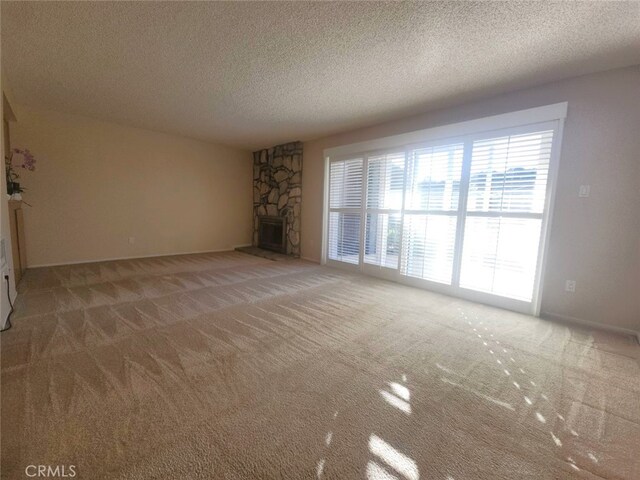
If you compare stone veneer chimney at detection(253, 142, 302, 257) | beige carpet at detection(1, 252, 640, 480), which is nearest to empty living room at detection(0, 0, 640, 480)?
beige carpet at detection(1, 252, 640, 480)

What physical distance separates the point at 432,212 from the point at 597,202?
155 centimetres

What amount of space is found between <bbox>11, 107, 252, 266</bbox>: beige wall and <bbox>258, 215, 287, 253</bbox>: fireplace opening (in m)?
0.75

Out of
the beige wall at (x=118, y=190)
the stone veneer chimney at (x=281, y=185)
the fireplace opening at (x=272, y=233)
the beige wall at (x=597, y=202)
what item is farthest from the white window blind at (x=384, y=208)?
the beige wall at (x=118, y=190)

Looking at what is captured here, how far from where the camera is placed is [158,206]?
533cm

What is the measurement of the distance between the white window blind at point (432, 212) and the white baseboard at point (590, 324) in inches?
42.0

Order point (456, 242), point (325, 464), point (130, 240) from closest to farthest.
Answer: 1. point (325, 464)
2. point (456, 242)
3. point (130, 240)

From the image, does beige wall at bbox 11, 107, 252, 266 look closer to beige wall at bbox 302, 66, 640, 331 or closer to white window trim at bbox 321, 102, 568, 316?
white window trim at bbox 321, 102, 568, 316

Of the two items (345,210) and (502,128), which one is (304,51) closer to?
(502,128)

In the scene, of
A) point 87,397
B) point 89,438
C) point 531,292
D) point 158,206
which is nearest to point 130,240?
point 158,206

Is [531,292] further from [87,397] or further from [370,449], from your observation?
[87,397]

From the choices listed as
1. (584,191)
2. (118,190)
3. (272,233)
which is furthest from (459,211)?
(118,190)

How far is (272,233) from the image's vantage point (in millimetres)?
6344

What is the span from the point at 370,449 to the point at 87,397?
1566mm

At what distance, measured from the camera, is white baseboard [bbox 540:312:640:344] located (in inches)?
97.9
